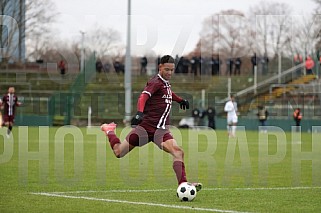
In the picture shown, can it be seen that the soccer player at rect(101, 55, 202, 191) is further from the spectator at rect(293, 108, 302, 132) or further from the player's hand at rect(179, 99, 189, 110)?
the spectator at rect(293, 108, 302, 132)

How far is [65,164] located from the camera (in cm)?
1844

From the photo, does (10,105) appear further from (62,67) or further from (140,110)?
(62,67)

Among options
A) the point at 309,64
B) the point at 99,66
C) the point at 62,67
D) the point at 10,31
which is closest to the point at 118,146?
the point at 10,31

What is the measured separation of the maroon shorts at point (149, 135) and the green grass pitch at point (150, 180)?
2.88 feet

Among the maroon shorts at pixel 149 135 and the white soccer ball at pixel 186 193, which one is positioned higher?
the maroon shorts at pixel 149 135

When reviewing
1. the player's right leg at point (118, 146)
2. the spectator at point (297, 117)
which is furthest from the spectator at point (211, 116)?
the player's right leg at point (118, 146)

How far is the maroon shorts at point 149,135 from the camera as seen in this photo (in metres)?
12.0

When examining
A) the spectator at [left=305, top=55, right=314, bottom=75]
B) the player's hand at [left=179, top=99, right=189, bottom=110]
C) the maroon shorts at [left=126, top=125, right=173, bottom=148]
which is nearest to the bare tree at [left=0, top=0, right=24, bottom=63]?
the spectator at [left=305, top=55, right=314, bottom=75]

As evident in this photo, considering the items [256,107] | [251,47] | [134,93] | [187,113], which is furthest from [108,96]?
[251,47]

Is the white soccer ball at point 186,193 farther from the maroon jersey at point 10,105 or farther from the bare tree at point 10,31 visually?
the bare tree at point 10,31

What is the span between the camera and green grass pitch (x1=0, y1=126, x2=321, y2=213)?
430 inches

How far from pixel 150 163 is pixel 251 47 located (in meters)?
48.1

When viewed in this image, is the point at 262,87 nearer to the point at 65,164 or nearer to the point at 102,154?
the point at 102,154

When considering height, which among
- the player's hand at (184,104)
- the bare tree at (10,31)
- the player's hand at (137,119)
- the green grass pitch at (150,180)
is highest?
the bare tree at (10,31)
